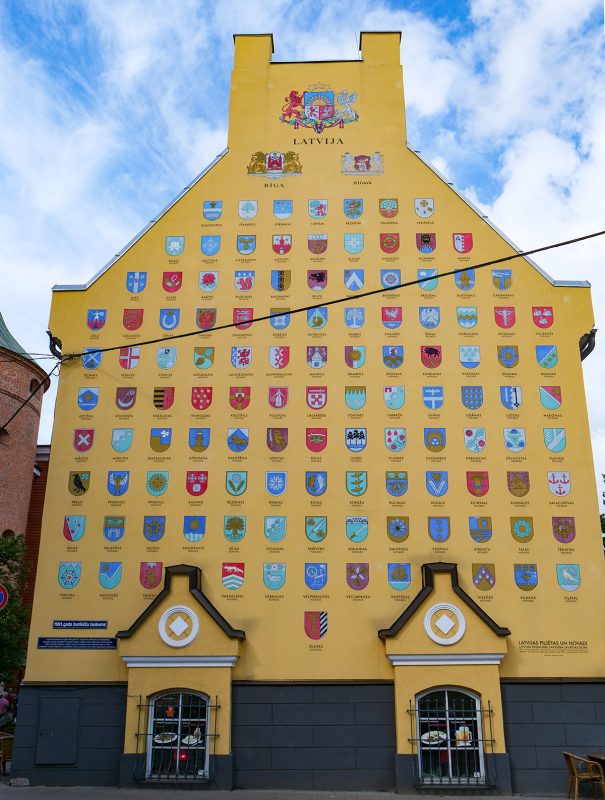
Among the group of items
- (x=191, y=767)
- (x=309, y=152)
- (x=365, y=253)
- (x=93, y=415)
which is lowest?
(x=191, y=767)

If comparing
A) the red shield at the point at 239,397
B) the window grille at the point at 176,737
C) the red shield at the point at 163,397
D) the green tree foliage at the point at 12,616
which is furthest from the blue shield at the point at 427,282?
the green tree foliage at the point at 12,616

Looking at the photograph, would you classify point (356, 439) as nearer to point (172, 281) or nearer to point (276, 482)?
point (276, 482)

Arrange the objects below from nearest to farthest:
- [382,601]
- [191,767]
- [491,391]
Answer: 1. [191,767]
2. [382,601]
3. [491,391]

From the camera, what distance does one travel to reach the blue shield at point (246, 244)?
2230 centimetres

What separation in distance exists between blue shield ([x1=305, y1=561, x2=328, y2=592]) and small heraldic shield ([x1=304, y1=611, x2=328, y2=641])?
59 cm

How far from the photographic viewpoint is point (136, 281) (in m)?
22.2

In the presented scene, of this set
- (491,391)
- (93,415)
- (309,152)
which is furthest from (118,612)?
(309,152)

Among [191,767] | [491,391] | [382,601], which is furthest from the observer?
[491,391]

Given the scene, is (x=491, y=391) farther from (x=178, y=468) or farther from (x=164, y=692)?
(x=164, y=692)

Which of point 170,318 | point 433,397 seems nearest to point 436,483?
point 433,397

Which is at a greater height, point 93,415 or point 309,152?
point 309,152

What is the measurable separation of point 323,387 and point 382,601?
559cm

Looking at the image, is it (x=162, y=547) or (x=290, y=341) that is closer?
(x=162, y=547)

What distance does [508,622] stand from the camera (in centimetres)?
1908
